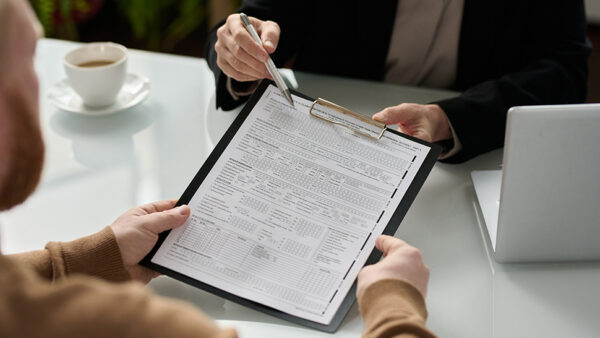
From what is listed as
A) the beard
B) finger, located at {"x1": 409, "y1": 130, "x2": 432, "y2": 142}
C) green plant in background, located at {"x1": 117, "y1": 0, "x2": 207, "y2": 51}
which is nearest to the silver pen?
finger, located at {"x1": 409, "y1": 130, "x2": 432, "y2": 142}

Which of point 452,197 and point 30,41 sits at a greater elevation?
point 30,41

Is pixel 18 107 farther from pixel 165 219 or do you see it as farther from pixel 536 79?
pixel 536 79

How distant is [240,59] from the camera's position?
1056 millimetres

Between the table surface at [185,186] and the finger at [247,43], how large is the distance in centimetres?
18

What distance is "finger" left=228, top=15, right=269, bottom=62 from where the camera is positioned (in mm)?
1021

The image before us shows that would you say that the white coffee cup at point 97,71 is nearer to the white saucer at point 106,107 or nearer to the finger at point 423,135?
the white saucer at point 106,107

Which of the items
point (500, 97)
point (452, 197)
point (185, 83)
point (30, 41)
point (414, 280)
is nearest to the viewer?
→ point (30, 41)

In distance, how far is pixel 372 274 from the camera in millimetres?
773

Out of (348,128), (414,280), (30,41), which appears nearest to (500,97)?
(348,128)

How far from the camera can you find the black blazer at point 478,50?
1.12 metres

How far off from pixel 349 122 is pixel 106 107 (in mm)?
533

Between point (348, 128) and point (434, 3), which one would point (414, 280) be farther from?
point (434, 3)

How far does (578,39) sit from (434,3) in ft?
1.01

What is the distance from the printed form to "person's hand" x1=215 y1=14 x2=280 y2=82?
103 mm
